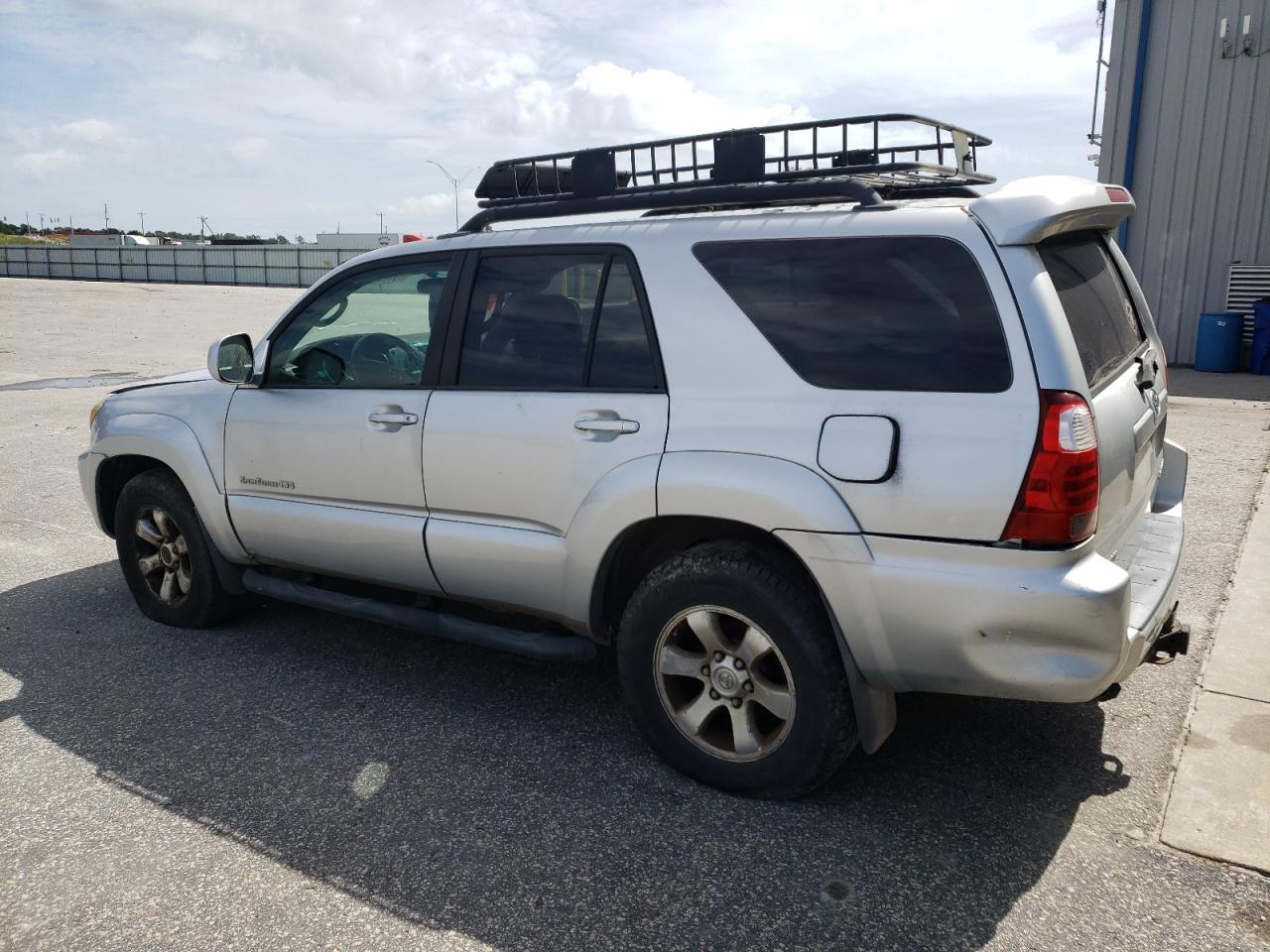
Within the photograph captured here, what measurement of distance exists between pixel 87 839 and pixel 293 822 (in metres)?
0.59

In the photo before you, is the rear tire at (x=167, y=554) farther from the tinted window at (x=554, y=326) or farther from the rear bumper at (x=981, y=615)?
the rear bumper at (x=981, y=615)

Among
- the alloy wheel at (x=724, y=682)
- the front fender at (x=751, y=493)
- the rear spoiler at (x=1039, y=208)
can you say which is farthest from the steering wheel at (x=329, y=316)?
the rear spoiler at (x=1039, y=208)

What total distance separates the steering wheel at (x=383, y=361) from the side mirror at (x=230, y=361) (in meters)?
0.51

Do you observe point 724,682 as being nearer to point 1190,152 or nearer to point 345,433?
point 345,433

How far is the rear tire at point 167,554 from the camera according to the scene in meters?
4.66

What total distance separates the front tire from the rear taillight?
669mm

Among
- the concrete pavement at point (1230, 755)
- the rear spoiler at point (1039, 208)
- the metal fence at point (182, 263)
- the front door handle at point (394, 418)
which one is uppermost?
the metal fence at point (182, 263)

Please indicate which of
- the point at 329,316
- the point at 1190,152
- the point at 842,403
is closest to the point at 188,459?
the point at 329,316

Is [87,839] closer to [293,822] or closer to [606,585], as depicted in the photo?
[293,822]

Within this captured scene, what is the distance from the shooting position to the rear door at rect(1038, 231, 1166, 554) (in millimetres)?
2879

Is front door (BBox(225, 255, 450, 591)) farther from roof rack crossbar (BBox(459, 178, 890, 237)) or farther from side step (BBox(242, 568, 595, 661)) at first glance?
roof rack crossbar (BBox(459, 178, 890, 237))

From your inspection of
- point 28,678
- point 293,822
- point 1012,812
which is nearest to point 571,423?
point 293,822

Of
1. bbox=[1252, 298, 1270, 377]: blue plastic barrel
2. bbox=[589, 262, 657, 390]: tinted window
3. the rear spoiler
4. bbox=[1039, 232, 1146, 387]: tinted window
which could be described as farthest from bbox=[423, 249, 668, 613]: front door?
bbox=[1252, 298, 1270, 377]: blue plastic barrel

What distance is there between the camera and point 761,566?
310 cm
